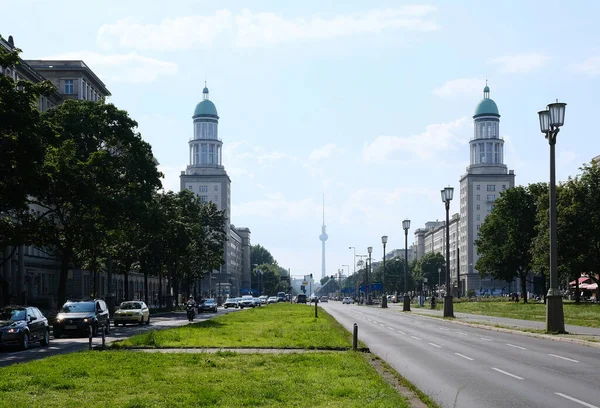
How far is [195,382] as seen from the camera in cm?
1593

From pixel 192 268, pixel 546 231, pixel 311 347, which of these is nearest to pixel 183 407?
pixel 311 347

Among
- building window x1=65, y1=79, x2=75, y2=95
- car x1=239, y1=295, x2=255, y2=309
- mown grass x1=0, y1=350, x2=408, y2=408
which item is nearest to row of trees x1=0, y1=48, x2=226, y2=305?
mown grass x1=0, y1=350, x2=408, y2=408

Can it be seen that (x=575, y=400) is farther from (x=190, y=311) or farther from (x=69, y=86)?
(x=69, y=86)

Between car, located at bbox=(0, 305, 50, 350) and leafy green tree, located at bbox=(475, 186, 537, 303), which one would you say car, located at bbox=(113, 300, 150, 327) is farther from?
leafy green tree, located at bbox=(475, 186, 537, 303)

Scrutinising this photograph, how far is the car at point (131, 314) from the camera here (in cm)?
5222

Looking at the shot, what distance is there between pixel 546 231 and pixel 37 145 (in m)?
58.1

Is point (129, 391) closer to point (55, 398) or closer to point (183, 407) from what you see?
point (55, 398)

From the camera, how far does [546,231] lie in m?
80.9

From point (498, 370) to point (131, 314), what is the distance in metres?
35.6

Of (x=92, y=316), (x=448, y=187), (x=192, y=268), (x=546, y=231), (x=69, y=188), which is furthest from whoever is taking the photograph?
(x=192, y=268)

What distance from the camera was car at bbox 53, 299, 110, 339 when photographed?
127 ft

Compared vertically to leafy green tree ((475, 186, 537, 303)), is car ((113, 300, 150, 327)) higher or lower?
lower

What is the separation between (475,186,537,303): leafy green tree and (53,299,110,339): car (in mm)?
72954

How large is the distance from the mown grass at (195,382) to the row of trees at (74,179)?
51.3ft
